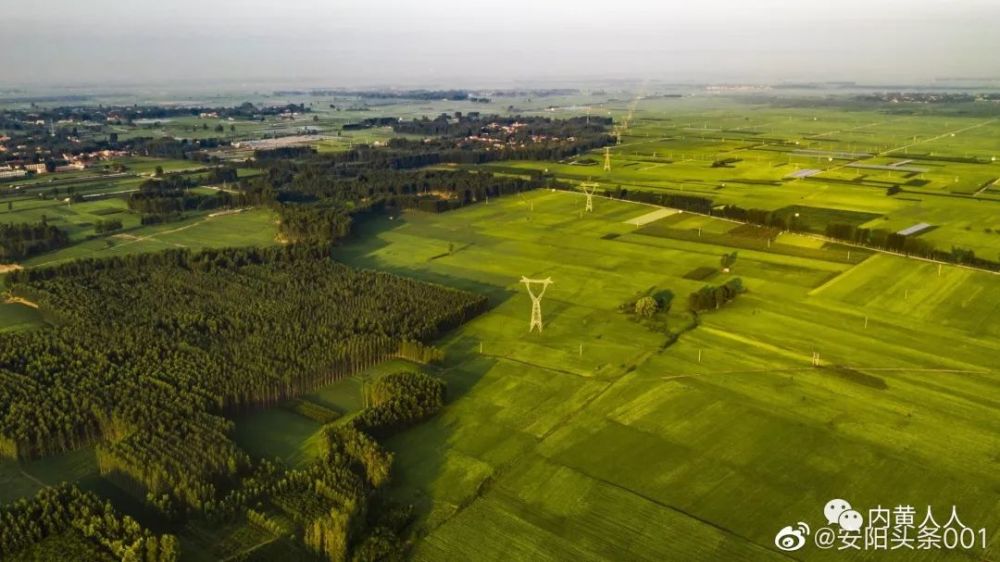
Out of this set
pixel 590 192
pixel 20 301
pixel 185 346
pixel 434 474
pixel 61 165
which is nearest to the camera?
pixel 434 474

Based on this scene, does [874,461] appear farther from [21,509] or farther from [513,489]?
[21,509]

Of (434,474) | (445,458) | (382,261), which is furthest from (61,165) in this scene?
(434,474)

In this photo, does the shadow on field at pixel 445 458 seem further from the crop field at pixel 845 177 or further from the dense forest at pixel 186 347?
the crop field at pixel 845 177

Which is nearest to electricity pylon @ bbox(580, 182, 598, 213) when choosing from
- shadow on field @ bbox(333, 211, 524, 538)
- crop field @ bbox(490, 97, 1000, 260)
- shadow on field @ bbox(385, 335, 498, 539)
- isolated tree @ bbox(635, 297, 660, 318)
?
crop field @ bbox(490, 97, 1000, 260)

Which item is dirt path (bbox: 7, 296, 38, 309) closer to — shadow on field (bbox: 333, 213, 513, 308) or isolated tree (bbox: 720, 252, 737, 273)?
shadow on field (bbox: 333, 213, 513, 308)

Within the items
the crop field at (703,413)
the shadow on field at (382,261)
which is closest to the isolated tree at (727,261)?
the crop field at (703,413)

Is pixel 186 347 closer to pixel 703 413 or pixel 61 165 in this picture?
pixel 703 413
